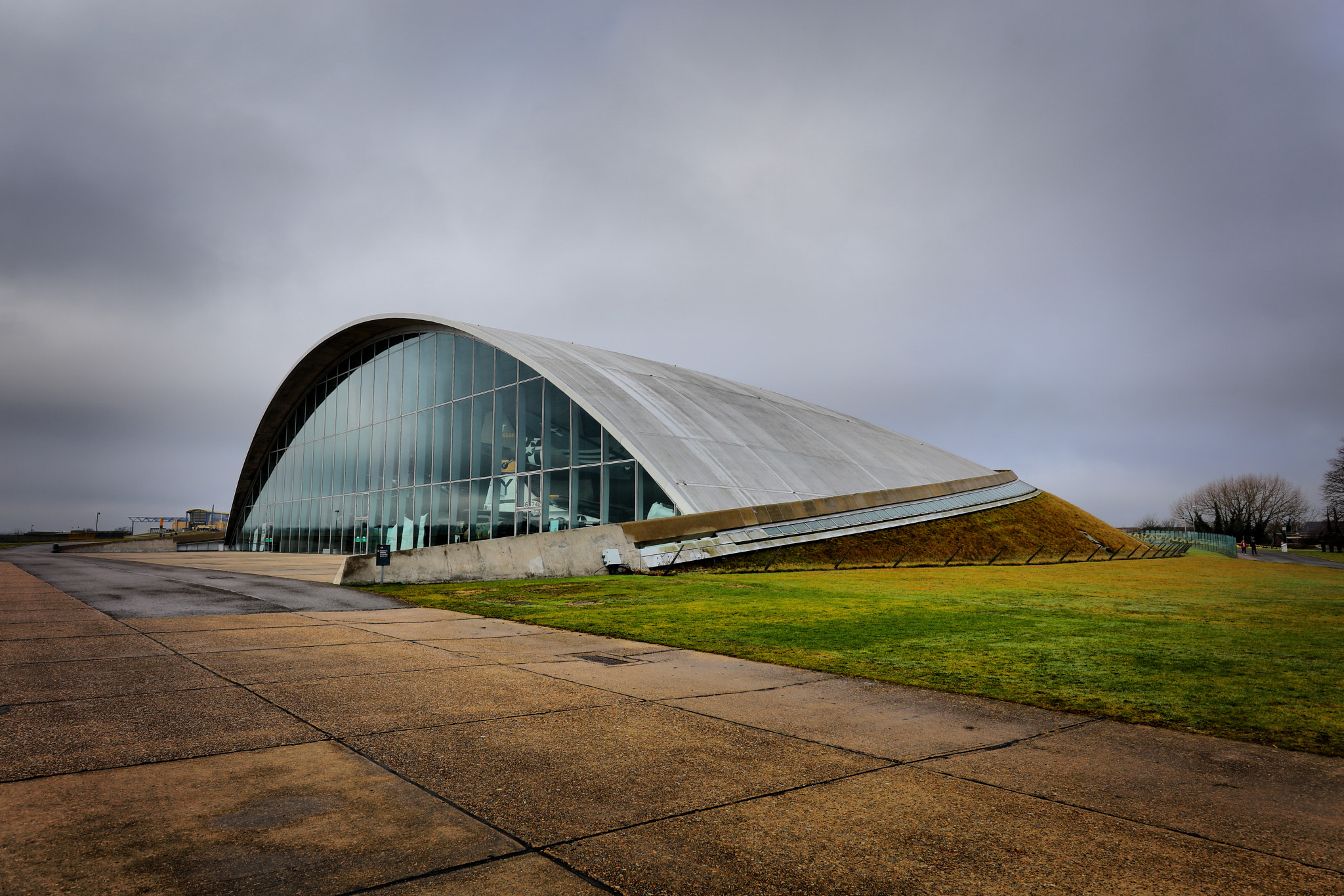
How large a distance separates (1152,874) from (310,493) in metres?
48.1

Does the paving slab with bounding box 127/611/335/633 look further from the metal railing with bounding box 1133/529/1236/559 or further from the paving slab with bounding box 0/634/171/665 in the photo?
the metal railing with bounding box 1133/529/1236/559

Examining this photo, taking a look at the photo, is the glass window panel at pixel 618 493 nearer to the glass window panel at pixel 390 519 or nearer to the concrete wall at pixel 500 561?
the concrete wall at pixel 500 561

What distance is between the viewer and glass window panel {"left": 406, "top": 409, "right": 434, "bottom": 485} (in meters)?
35.1

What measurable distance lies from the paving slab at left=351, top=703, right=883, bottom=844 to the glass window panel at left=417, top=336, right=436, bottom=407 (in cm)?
3226

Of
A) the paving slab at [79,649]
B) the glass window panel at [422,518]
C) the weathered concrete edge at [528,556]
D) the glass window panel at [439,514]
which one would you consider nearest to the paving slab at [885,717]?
the paving slab at [79,649]

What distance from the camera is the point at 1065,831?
3.45 metres

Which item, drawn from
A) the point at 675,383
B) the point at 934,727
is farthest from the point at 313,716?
the point at 675,383

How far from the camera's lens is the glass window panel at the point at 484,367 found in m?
32.0

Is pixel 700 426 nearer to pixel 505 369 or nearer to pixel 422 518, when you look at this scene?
pixel 505 369

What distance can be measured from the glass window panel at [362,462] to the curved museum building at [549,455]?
14 centimetres

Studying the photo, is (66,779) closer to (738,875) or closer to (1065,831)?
(738,875)

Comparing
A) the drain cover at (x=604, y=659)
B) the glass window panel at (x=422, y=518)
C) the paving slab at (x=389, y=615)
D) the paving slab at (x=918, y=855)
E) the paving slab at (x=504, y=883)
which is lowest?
the paving slab at (x=389, y=615)

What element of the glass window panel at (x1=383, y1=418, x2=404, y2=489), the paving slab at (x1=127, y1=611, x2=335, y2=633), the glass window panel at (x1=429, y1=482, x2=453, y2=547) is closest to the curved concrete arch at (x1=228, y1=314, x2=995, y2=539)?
the glass window panel at (x1=383, y1=418, x2=404, y2=489)

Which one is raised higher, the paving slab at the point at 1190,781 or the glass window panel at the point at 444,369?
the glass window panel at the point at 444,369
